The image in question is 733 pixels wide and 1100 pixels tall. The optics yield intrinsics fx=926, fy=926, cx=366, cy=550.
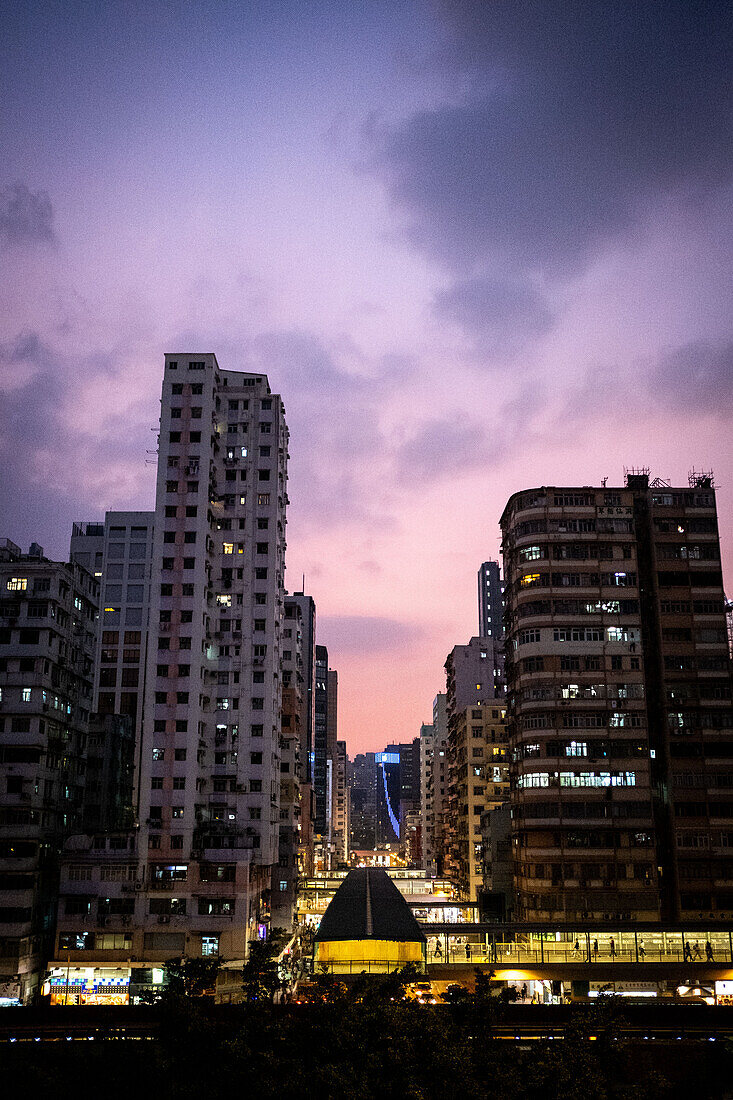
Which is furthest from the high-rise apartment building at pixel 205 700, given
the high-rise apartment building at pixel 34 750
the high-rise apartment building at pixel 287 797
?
the high-rise apartment building at pixel 34 750

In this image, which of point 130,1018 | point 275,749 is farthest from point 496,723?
point 130,1018

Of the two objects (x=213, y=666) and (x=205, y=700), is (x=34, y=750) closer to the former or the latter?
(x=205, y=700)

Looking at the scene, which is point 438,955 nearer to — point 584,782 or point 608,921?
point 608,921

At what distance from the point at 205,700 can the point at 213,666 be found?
3.80 m

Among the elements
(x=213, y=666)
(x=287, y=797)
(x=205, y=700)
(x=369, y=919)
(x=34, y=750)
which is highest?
(x=213, y=666)

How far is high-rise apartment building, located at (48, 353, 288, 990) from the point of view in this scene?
80812mm

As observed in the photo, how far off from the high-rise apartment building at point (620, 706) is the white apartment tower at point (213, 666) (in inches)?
1035

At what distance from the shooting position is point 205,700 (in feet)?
311

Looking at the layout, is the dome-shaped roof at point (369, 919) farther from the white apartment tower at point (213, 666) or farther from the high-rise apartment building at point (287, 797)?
the white apartment tower at point (213, 666)

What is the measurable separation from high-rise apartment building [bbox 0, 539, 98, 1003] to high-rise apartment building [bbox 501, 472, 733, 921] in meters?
43.7

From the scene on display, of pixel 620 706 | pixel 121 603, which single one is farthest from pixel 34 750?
pixel 620 706

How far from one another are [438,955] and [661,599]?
40.8 m

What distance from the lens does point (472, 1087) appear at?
3186cm

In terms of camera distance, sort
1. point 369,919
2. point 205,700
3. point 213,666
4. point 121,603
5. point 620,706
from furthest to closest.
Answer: point 121,603 → point 213,666 → point 205,700 → point 620,706 → point 369,919
